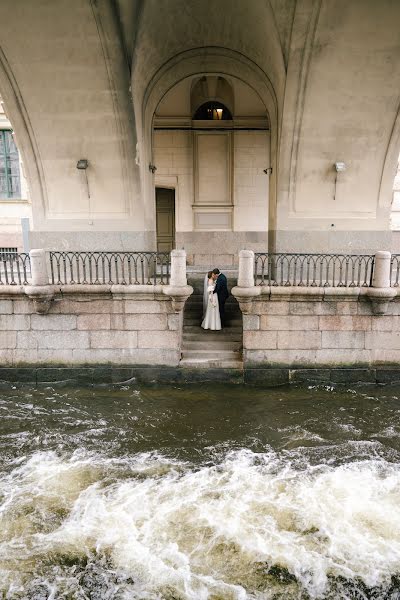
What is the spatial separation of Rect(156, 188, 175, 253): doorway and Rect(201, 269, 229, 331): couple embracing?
18.2 feet

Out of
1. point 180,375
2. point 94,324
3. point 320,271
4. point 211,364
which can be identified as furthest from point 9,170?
point 320,271

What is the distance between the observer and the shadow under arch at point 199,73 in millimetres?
9172

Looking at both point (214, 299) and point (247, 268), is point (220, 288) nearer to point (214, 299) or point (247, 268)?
point (214, 299)

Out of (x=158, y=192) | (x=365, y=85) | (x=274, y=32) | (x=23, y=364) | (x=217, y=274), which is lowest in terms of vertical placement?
(x=23, y=364)

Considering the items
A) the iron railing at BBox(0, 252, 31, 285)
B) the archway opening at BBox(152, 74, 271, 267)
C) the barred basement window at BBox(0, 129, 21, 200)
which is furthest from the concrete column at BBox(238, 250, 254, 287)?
the barred basement window at BBox(0, 129, 21, 200)

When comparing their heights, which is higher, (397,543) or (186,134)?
(186,134)

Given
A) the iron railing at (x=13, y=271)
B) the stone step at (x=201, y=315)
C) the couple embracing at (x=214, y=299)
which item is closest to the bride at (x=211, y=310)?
the couple embracing at (x=214, y=299)

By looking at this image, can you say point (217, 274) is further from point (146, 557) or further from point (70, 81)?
point (146, 557)

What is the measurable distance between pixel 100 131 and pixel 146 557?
7814 millimetres

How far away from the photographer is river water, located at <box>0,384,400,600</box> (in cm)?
362

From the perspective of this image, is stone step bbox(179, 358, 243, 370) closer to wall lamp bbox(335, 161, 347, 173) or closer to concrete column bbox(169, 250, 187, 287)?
concrete column bbox(169, 250, 187, 287)

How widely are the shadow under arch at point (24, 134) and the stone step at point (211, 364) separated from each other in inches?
191

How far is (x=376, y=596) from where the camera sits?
11.3 ft

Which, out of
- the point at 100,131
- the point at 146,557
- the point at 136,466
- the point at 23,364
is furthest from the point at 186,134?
the point at 146,557
